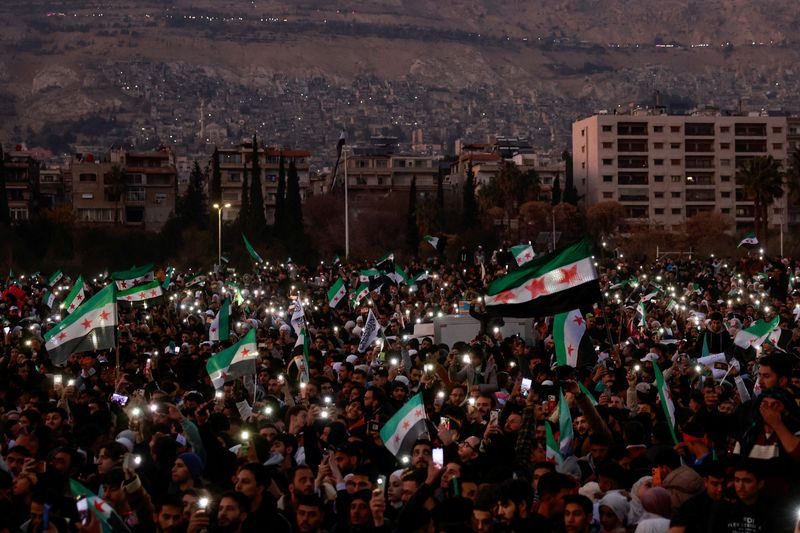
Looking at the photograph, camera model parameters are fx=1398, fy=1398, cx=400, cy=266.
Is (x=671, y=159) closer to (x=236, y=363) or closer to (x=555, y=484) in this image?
(x=236, y=363)

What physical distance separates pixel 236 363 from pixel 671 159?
11300 centimetres

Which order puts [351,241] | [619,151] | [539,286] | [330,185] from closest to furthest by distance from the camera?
[539,286], [351,241], [619,151], [330,185]

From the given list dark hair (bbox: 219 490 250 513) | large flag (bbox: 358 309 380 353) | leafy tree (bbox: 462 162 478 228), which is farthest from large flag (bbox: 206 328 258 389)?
leafy tree (bbox: 462 162 478 228)

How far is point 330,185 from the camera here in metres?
147

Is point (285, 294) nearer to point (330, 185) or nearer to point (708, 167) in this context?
point (708, 167)

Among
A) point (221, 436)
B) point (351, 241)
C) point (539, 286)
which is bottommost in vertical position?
point (351, 241)

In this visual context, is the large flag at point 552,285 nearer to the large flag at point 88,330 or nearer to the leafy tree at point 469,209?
the large flag at point 88,330

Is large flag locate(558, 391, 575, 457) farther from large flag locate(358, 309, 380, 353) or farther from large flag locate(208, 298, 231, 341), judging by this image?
large flag locate(208, 298, 231, 341)

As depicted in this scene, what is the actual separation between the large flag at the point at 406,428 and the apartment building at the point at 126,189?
110219 millimetres

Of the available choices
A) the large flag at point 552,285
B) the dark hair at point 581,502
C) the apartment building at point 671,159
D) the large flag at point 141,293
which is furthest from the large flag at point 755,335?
the apartment building at point 671,159

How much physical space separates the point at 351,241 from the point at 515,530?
3668 inches

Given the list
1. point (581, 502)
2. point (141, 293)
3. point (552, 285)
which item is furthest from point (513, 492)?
point (141, 293)

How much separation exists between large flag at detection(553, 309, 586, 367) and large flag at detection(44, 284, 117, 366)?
5.12m

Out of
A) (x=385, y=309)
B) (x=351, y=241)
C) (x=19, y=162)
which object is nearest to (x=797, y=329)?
(x=385, y=309)
